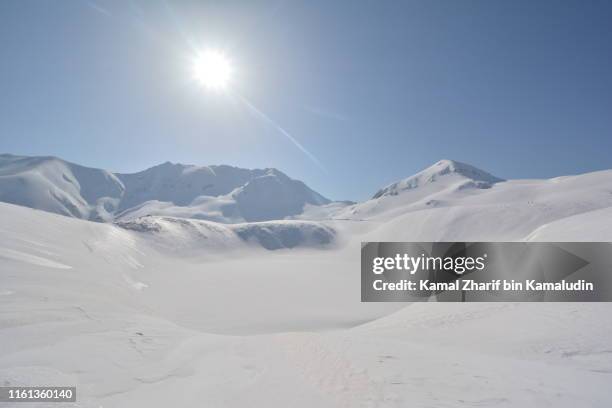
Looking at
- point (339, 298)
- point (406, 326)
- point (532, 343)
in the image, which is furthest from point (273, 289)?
point (532, 343)

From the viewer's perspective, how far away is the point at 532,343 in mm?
9633

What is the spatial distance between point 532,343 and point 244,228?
3162 inches

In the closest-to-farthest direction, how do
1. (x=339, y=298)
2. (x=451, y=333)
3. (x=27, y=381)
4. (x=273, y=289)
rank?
(x=27, y=381), (x=451, y=333), (x=339, y=298), (x=273, y=289)

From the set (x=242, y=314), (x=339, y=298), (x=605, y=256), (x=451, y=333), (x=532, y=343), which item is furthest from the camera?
(x=339, y=298)

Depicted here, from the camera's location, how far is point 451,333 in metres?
12.2

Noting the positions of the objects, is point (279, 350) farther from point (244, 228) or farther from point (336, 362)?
point (244, 228)

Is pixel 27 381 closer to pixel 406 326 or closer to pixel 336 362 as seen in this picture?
pixel 336 362

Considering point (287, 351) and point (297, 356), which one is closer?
point (297, 356)

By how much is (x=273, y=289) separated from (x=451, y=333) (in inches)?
1086

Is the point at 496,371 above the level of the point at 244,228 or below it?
below

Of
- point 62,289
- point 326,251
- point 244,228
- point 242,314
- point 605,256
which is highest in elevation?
point 244,228

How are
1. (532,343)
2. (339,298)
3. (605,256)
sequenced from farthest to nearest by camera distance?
(339,298) < (605,256) < (532,343)

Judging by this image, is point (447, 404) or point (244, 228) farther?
point (244, 228)

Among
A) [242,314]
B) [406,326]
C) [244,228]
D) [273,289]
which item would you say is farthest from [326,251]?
[406,326]
